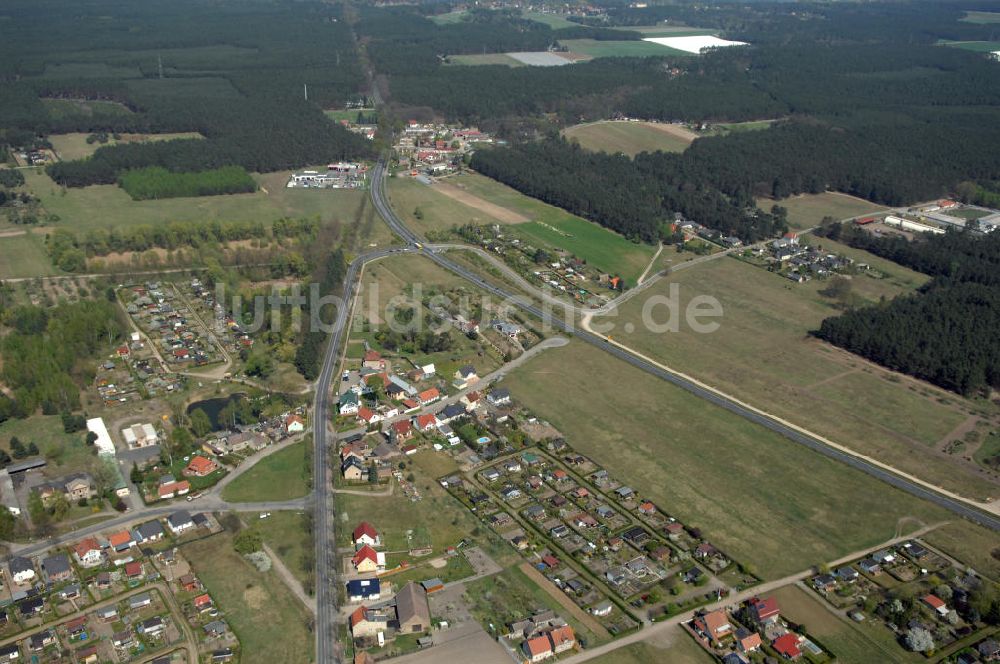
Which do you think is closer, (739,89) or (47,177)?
(47,177)

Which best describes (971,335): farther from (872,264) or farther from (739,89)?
(739,89)

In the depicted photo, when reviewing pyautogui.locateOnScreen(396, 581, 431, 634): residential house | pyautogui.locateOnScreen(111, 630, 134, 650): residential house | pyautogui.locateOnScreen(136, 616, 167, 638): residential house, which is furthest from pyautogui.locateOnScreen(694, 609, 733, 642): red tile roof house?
pyautogui.locateOnScreen(111, 630, 134, 650): residential house

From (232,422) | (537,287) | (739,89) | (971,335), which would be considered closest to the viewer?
(232,422)

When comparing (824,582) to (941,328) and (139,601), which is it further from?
(941,328)

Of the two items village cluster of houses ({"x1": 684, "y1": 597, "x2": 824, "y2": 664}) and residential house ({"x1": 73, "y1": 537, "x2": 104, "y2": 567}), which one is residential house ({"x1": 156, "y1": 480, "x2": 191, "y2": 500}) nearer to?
residential house ({"x1": 73, "y1": 537, "x2": 104, "y2": 567})

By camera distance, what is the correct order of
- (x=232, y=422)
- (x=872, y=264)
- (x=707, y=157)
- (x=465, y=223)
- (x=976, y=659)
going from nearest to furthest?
(x=976, y=659) → (x=232, y=422) → (x=872, y=264) → (x=465, y=223) → (x=707, y=157)

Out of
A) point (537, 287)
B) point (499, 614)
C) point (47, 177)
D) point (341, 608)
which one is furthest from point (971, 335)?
point (47, 177)

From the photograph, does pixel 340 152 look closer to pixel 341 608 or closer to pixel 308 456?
pixel 308 456
